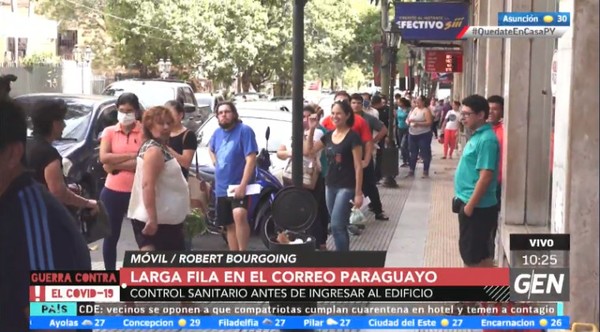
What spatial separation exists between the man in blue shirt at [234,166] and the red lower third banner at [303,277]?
329 centimetres

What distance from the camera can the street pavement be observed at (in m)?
6.40

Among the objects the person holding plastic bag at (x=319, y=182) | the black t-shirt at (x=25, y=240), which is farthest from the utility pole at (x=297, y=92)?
the person holding plastic bag at (x=319, y=182)

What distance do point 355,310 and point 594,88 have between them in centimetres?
159

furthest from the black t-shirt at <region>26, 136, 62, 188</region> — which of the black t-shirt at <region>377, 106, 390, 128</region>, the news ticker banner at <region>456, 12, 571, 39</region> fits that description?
the black t-shirt at <region>377, 106, 390, 128</region>

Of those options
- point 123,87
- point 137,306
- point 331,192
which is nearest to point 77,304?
point 137,306

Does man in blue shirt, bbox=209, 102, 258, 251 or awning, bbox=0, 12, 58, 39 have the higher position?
awning, bbox=0, 12, 58, 39

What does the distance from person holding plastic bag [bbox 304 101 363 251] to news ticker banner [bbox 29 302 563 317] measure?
12.0 ft

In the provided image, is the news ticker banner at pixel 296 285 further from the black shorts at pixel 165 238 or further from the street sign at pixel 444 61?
the street sign at pixel 444 61

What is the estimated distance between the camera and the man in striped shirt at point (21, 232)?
2.84 meters

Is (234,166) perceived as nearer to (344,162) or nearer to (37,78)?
(344,162)

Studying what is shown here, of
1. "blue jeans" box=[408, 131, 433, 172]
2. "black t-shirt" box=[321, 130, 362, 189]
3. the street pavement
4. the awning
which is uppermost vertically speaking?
the awning

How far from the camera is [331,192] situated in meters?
7.72

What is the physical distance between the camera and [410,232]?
9.51 m

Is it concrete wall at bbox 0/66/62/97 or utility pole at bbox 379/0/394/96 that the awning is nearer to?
concrete wall at bbox 0/66/62/97
